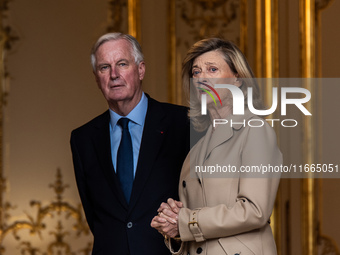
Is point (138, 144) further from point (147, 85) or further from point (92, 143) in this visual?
point (147, 85)

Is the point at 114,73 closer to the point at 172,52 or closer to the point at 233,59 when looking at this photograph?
the point at 233,59

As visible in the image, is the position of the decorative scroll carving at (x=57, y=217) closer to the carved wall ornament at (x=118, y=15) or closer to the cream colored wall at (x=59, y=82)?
the cream colored wall at (x=59, y=82)

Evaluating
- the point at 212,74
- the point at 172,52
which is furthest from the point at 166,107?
the point at 172,52

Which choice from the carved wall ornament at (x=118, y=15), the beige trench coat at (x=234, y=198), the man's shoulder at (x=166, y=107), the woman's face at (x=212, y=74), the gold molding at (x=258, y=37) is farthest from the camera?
the carved wall ornament at (x=118, y=15)

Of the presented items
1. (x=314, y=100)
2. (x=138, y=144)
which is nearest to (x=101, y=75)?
(x=138, y=144)

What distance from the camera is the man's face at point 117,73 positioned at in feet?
7.68

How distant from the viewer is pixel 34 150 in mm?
4305

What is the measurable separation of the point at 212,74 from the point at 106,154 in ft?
2.10

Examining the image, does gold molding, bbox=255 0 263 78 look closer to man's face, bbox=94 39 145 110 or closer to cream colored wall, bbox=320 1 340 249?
cream colored wall, bbox=320 1 340 249

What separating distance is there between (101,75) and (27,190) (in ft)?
7.10

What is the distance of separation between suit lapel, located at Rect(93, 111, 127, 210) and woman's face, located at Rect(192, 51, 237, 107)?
55 centimetres

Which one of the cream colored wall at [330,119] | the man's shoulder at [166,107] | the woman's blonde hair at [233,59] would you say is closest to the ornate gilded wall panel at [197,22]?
the cream colored wall at [330,119]

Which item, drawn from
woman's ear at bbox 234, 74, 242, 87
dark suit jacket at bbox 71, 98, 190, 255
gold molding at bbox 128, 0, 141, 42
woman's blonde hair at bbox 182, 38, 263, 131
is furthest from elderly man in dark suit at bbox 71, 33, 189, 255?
gold molding at bbox 128, 0, 141, 42

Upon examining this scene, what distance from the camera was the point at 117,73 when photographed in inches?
92.1
